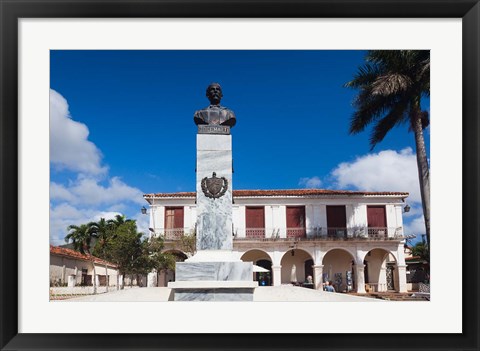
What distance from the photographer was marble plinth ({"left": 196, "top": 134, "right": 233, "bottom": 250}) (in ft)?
24.7

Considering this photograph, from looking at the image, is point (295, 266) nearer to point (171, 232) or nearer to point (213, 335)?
point (171, 232)

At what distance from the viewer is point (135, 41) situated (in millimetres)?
4902

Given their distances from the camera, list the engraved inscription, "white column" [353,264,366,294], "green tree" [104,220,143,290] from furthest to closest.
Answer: "white column" [353,264,366,294]
"green tree" [104,220,143,290]
the engraved inscription

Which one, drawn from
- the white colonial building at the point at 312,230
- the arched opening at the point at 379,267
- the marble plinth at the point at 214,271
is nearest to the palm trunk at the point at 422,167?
the marble plinth at the point at 214,271

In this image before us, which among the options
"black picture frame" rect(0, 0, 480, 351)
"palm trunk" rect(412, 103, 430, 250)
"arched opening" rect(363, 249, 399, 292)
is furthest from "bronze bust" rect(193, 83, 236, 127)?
"arched opening" rect(363, 249, 399, 292)

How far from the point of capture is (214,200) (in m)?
7.70

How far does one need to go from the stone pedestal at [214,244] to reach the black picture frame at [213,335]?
2357mm

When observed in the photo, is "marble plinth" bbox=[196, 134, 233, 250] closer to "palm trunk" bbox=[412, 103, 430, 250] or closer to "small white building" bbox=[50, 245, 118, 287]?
"palm trunk" bbox=[412, 103, 430, 250]

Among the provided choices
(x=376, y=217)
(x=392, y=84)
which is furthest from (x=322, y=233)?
(x=392, y=84)

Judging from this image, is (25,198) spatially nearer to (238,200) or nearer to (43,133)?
(43,133)

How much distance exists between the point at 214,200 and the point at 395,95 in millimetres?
9990

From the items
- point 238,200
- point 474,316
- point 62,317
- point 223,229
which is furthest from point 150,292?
point 238,200

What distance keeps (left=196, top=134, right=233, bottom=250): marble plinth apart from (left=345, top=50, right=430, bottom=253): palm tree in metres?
6.98

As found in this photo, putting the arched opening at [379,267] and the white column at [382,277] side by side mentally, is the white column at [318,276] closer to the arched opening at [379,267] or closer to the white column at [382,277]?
the arched opening at [379,267]
